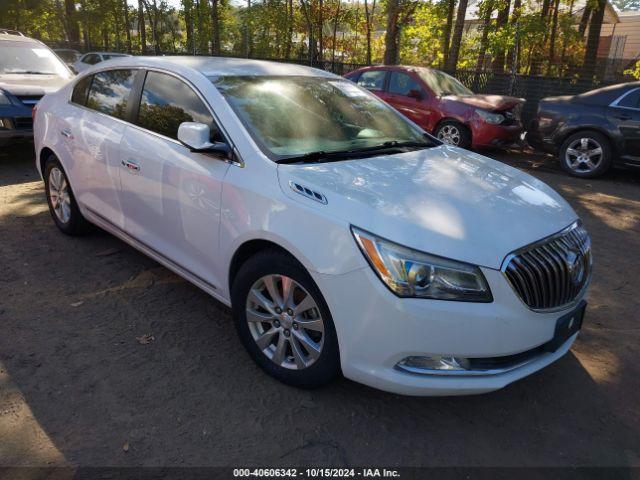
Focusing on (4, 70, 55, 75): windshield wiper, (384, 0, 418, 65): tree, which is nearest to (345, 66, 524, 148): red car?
(384, 0, 418, 65): tree

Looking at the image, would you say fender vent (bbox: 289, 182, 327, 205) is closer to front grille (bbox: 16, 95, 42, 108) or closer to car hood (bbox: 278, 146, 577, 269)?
car hood (bbox: 278, 146, 577, 269)

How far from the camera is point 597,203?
7035 millimetres

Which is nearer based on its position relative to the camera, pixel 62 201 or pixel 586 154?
pixel 62 201

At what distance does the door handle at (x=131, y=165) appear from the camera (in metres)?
3.72

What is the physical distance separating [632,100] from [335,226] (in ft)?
24.6

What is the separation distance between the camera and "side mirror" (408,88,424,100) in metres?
10.1

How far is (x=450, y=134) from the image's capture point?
32.6 ft

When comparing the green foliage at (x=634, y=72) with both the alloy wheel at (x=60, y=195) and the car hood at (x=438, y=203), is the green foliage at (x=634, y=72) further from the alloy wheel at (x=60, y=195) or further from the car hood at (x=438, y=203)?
the alloy wheel at (x=60, y=195)

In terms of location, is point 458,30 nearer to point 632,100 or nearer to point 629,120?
point 632,100

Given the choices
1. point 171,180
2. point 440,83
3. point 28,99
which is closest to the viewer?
point 171,180

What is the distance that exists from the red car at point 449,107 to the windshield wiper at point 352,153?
569 centimetres

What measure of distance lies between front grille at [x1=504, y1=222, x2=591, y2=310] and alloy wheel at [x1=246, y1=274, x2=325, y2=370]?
→ 0.98 m

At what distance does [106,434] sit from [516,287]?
6.84ft

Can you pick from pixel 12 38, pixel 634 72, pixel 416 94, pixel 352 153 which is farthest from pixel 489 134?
pixel 12 38
